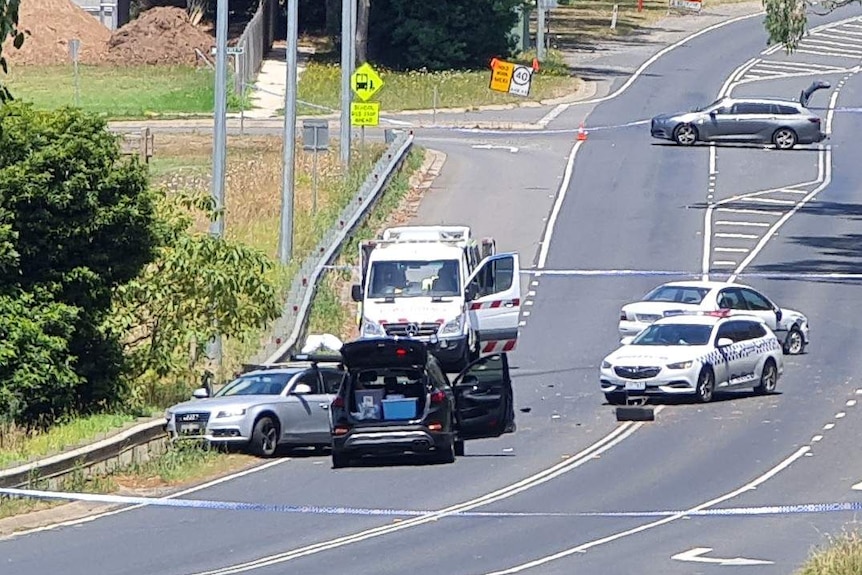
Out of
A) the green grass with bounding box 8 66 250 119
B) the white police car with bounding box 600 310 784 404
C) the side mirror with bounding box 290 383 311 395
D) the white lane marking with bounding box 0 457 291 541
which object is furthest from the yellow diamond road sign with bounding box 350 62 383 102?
the white lane marking with bounding box 0 457 291 541

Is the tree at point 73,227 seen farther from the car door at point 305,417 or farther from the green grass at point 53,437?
the car door at point 305,417

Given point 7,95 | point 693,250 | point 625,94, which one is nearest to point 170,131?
point 625,94

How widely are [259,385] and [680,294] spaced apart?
11.5 m

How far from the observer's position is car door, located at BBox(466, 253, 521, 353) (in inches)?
1292

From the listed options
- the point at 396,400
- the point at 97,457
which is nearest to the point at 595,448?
the point at 396,400

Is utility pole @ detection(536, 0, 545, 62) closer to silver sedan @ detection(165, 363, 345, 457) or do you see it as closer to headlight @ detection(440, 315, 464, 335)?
headlight @ detection(440, 315, 464, 335)

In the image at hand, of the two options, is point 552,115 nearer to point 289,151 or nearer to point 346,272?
point 346,272

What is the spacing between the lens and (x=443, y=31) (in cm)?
7644

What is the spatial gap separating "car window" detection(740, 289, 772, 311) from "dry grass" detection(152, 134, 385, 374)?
926cm

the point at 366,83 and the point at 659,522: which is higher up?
the point at 366,83

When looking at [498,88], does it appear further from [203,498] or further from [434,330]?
[203,498]

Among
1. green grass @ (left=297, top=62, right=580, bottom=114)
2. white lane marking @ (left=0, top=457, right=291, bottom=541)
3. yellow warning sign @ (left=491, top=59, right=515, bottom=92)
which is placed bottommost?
white lane marking @ (left=0, top=457, right=291, bottom=541)

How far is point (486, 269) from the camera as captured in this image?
3303 cm

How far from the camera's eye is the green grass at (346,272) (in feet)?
118
